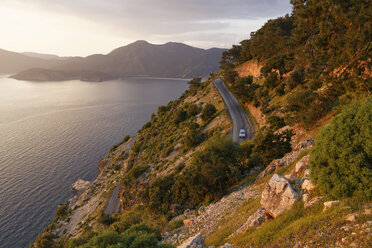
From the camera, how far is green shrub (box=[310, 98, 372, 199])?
8.59m

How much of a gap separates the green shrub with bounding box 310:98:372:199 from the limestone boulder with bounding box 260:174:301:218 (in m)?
Answer: 1.48

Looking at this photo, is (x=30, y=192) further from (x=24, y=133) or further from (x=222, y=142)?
(x=222, y=142)

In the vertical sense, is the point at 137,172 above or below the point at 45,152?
above

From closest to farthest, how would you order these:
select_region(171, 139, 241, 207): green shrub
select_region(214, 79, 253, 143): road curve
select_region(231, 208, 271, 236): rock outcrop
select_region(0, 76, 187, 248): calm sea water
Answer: select_region(231, 208, 271, 236): rock outcrop, select_region(171, 139, 241, 207): green shrub, select_region(214, 79, 253, 143): road curve, select_region(0, 76, 187, 248): calm sea water

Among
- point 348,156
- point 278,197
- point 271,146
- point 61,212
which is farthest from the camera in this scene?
point 61,212

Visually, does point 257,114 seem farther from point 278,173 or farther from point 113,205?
point 113,205

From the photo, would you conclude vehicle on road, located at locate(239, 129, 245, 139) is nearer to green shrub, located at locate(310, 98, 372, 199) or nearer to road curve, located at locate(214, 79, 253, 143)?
road curve, located at locate(214, 79, 253, 143)

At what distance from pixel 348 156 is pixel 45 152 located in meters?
82.3

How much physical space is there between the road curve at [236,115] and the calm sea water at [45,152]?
148ft

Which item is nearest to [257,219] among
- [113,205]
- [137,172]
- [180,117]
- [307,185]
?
[307,185]

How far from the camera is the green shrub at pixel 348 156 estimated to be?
8594mm

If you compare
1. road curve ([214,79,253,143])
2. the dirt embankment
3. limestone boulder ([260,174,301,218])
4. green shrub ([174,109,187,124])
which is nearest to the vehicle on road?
road curve ([214,79,253,143])

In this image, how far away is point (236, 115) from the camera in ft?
160

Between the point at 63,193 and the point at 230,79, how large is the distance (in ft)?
200
